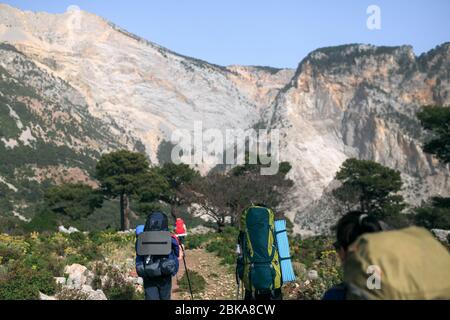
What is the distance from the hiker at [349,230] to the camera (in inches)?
118

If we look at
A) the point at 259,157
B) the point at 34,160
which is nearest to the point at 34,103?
the point at 34,160

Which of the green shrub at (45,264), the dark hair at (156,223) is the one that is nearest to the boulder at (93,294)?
the green shrub at (45,264)

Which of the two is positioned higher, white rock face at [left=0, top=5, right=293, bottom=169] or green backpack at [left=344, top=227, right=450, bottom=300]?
white rock face at [left=0, top=5, right=293, bottom=169]

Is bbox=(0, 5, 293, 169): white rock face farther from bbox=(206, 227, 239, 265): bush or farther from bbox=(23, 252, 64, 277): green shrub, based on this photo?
bbox=(23, 252, 64, 277): green shrub

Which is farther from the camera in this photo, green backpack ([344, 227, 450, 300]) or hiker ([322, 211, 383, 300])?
hiker ([322, 211, 383, 300])

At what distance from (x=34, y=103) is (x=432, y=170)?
73.1 metres

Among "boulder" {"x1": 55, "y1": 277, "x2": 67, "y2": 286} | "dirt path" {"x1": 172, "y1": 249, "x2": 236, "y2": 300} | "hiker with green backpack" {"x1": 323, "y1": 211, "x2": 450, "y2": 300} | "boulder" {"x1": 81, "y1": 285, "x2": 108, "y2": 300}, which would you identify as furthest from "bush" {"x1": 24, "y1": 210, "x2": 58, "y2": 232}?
"hiker with green backpack" {"x1": 323, "y1": 211, "x2": 450, "y2": 300}

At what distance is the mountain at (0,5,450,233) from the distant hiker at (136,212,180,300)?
40478 mm

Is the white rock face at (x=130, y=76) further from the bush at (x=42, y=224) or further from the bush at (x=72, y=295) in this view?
the bush at (x=72, y=295)

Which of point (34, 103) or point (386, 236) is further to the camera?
point (34, 103)

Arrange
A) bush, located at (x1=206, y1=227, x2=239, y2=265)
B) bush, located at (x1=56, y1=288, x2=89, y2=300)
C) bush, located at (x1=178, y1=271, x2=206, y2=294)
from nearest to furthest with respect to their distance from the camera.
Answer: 1. bush, located at (x1=56, y1=288, x2=89, y2=300)
2. bush, located at (x1=178, y1=271, x2=206, y2=294)
3. bush, located at (x1=206, y1=227, x2=239, y2=265)

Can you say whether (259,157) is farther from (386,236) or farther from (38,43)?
(38,43)

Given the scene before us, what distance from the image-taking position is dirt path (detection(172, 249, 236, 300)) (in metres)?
11.6
